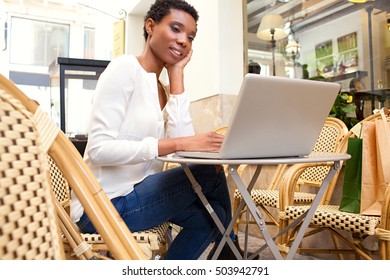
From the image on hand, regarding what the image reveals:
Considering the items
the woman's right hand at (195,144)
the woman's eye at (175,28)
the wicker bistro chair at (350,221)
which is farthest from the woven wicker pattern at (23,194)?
the wicker bistro chair at (350,221)

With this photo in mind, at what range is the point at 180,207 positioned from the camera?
3.98ft

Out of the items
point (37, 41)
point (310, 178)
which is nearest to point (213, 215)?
point (310, 178)

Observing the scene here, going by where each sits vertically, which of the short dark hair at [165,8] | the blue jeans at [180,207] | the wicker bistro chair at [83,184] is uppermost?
the short dark hair at [165,8]

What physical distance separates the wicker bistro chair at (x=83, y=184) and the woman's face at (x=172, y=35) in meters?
0.84

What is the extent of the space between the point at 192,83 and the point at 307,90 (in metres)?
2.62

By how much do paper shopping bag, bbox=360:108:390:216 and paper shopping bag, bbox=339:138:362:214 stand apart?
52 millimetres

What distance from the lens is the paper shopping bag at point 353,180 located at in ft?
4.77

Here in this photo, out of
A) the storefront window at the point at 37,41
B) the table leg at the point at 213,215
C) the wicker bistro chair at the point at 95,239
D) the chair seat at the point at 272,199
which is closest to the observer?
the wicker bistro chair at the point at 95,239

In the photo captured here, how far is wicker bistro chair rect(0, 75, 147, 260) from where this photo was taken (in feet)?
1.66

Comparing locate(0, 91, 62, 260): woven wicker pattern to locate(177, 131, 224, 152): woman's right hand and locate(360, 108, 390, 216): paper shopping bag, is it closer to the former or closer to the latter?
locate(177, 131, 224, 152): woman's right hand

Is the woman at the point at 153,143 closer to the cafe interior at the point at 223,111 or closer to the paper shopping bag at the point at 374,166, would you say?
the cafe interior at the point at 223,111

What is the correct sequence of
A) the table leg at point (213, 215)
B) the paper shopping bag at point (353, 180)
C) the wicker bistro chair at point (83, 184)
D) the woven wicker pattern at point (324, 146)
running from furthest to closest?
the woven wicker pattern at point (324, 146)
the paper shopping bag at point (353, 180)
the table leg at point (213, 215)
the wicker bistro chair at point (83, 184)
